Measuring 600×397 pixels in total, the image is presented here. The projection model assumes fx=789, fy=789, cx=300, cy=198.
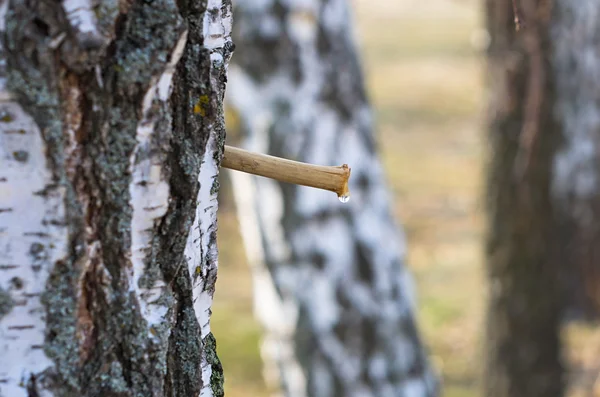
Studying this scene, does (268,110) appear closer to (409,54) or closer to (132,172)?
(132,172)

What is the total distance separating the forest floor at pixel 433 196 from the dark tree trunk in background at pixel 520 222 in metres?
0.22

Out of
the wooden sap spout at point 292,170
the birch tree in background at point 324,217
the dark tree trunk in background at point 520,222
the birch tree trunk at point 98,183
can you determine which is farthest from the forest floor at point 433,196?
the birch tree trunk at point 98,183

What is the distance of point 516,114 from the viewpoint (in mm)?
3236

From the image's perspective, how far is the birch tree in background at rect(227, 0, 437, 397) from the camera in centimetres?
243

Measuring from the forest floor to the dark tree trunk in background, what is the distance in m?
0.22

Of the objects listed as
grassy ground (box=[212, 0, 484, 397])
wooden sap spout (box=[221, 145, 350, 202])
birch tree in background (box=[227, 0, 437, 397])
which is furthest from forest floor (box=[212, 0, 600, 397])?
wooden sap spout (box=[221, 145, 350, 202])

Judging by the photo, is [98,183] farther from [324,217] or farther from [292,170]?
[324,217]

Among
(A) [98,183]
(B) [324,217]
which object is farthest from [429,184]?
(A) [98,183]

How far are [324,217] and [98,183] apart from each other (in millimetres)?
1779

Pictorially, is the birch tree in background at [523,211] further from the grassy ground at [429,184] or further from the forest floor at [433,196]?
the grassy ground at [429,184]

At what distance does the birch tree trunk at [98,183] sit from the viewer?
0.65 metres

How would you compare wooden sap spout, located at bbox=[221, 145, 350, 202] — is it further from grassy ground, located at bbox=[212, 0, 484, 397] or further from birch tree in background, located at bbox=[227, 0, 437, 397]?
grassy ground, located at bbox=[212, 0, 484, 397]

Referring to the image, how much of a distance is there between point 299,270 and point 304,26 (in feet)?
2.47

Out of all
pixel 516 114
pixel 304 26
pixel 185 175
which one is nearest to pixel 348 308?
pixel 304 26
